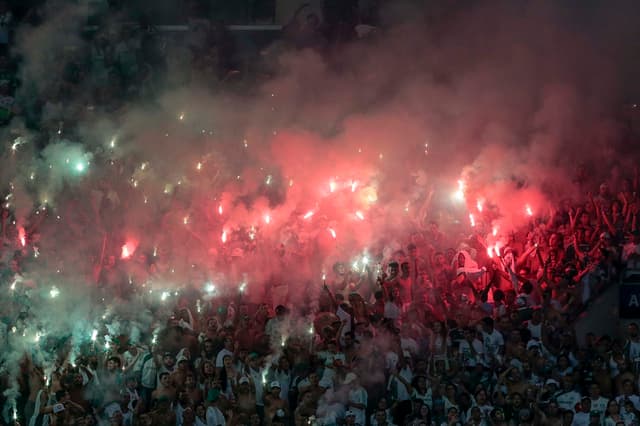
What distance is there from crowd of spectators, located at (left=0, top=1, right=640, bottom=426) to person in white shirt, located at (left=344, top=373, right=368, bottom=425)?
0.02 m

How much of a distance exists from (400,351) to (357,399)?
2.08 ft

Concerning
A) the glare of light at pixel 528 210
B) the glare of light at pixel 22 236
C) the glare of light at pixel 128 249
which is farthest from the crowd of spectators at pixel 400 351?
the glare of light at pixel 128 249

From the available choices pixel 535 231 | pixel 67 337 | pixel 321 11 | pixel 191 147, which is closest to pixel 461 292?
pixel 535 231

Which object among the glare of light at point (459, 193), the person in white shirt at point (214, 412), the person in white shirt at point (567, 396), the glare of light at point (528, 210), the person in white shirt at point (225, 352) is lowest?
the person in white shirt at point (214, 412)

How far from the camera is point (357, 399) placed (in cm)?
811

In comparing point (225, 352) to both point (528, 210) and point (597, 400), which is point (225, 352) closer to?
point (597, 400)

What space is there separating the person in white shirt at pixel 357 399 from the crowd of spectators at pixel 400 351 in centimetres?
2

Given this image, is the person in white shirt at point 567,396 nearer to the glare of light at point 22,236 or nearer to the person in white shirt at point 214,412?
the person in white shirt at point 214,412

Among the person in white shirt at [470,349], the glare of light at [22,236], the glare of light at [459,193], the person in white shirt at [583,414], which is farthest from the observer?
the glare of light at [459,193]

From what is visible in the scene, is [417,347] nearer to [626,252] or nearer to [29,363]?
[626,252]

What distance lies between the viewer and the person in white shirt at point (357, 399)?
8070 millimetres

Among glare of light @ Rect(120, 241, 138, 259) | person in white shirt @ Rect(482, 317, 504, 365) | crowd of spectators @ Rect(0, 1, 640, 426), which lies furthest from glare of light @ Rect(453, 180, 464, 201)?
glare of light @ Rect(120, 241, 138, 259)

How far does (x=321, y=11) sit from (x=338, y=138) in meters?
2.13

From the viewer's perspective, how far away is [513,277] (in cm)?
987
